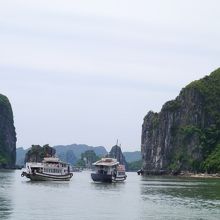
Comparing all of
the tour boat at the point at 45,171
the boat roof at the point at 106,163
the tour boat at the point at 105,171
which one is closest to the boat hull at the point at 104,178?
the tour boat at the point at 105,171

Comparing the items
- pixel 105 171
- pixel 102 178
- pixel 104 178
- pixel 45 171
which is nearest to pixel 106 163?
pixel 105 171

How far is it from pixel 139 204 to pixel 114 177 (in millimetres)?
71242

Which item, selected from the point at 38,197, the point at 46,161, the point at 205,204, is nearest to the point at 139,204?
the point at 205,204

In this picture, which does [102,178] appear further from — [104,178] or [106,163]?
[106,163]

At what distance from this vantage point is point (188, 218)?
64125 millimetres

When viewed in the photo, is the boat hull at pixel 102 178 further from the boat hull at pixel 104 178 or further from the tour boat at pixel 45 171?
the tour boat at pixel 45 171

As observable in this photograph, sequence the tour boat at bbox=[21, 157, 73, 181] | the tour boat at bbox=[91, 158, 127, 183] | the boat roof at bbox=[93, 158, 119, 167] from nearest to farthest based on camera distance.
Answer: the tour boat at bbox=[21, 157, 73, 181] → the boat roof at bbox=[93, 158, 119, 167] → the tour boat at bbox=[91, 158, 127, 183]

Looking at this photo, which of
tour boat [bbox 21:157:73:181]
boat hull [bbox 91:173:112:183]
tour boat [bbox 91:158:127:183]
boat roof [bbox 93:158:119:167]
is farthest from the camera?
tour boat [bbox 91:158:127:183]

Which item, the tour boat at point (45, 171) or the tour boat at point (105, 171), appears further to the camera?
the tour boat at point (105, 171)

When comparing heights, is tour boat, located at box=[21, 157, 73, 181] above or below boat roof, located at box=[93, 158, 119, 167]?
below

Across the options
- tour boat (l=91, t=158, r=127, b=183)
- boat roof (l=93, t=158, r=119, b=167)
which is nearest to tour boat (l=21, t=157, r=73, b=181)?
boat roof (l=93, t=158, r=119, b=167)

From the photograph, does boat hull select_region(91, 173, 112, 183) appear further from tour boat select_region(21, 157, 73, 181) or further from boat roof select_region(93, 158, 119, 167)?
tour boat select_region(21, 157, 73, 181)

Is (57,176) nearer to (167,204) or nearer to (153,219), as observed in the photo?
(167,204)

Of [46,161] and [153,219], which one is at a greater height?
[46,161]
